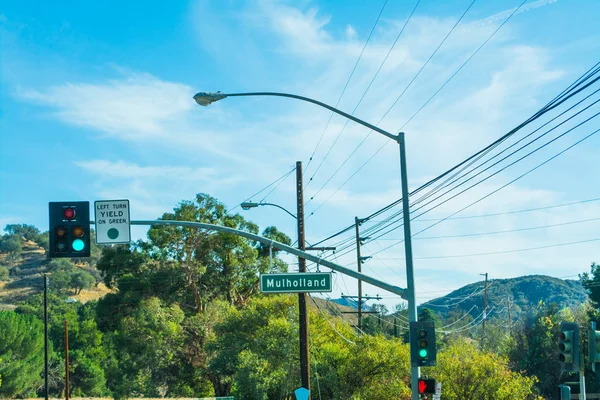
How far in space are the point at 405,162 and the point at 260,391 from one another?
25.9m

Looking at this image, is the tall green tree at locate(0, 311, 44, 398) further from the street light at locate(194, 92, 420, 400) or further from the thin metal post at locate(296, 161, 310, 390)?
the street light at locate(194, 92, 420, 400)

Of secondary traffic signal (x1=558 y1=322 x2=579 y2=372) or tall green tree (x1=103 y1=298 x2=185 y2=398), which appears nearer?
secondary traffic signal (x1=558 y1=322 x2=579 y2=372)

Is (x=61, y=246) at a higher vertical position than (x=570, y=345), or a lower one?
higher

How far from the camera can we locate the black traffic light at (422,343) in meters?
18.0

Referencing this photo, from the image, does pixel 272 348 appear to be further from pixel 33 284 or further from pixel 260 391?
pixel 33 284

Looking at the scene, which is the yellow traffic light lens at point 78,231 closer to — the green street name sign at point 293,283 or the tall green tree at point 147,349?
the green street name sign at point 293,283

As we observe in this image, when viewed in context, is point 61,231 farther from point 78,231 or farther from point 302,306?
point 302,306

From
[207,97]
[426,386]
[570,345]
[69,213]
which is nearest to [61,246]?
[69,213]

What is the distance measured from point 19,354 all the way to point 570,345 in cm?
7055

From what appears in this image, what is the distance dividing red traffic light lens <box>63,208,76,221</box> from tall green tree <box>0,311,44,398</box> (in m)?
61.2

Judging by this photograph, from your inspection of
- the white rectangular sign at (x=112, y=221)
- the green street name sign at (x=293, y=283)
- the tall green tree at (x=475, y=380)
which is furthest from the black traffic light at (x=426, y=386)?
the tall green tree at (x=475, y=380)

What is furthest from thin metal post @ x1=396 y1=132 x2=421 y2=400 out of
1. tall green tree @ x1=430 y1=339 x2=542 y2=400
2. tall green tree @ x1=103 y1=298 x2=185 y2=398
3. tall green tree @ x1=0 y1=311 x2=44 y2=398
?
tall green tree @ x1=0 y1=311 x2=44 y2=398

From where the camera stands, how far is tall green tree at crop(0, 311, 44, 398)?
7269 centimetres

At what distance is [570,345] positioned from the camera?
17609 millimetres
